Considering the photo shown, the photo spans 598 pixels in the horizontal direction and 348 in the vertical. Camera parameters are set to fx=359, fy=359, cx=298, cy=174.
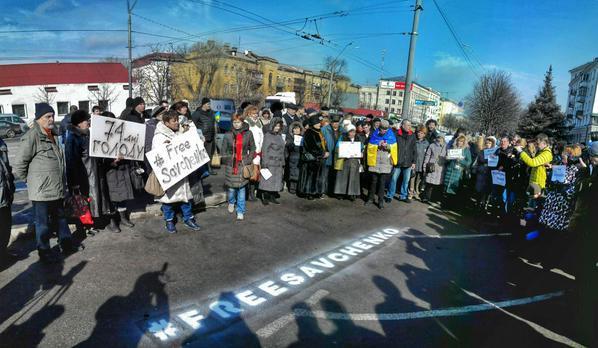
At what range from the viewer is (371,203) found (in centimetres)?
917

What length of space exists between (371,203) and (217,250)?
487 cm

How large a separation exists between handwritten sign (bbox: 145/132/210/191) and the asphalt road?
996 millimetres

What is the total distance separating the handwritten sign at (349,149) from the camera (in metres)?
8.67

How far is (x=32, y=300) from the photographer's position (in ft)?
12.5

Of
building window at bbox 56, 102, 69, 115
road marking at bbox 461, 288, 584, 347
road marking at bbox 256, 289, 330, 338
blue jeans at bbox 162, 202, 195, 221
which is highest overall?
building window at bbox 56, 102, 69, 115

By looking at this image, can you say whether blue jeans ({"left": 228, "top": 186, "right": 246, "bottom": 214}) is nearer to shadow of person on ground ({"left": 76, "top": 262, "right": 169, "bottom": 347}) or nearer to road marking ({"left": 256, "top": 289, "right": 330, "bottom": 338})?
shadow of person on ground ({"left": 76, "top": 262, "right": 169, "bottom": 347})

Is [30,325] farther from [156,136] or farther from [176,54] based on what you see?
[176,54]

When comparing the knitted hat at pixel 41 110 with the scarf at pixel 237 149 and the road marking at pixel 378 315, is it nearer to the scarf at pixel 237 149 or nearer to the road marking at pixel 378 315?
the scarf at pixel 237 149

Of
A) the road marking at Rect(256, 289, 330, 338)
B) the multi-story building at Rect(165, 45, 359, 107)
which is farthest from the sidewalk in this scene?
the multi-story building at Rect(165, 45, 359, 107)

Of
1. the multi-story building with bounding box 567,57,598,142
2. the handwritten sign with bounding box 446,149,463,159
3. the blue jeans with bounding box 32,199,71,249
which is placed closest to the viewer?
the blue jeans with bounding box 32,199,71,249

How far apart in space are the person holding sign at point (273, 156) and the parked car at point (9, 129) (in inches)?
1018

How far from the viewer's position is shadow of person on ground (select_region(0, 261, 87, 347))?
3246 mm

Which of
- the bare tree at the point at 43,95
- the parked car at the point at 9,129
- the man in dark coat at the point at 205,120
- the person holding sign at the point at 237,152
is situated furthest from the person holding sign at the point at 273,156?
the bare tree at the point at 43,95

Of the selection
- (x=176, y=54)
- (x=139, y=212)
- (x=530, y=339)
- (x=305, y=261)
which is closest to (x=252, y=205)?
(x=139, y=212)
